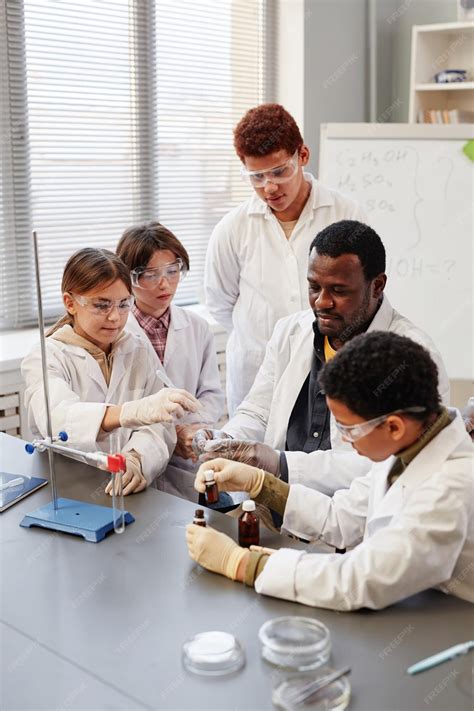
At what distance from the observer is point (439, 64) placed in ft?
14.5

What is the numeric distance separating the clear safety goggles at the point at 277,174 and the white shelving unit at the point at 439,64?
188 cm

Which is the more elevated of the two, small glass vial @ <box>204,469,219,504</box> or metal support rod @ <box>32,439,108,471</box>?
metal support rod @ <box>32,439,108,471</box>

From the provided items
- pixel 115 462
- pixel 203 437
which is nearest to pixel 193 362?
pixel 203 437

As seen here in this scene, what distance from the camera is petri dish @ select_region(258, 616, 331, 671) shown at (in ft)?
4.04

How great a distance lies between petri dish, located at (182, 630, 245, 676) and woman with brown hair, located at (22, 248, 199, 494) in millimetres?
786

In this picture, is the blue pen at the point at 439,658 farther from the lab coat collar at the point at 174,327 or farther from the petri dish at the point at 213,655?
the lab coat collar at the point at 174,327

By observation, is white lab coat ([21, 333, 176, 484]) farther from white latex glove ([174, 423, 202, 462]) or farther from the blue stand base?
the blue stand base

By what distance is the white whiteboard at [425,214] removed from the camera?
3.52m

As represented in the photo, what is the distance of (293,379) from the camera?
2.27 metres

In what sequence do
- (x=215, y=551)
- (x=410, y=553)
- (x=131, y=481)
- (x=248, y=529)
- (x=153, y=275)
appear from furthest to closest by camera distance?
1. (x=153, y=275)
2. (x=131, y=481)
3. (x=248, y=529)
4. (x=215, y=551)
5. (x=410, y=553)

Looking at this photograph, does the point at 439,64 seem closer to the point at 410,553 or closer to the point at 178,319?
the point at 178,319

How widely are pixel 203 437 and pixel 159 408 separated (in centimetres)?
19

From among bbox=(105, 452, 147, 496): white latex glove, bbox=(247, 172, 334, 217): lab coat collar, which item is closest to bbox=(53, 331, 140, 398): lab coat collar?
bbox=(105, 452, 147, 496): white latex glove

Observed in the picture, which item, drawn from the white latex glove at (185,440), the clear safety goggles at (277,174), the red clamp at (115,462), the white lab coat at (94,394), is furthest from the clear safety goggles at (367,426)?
the clear safety goggles at (277,174)
